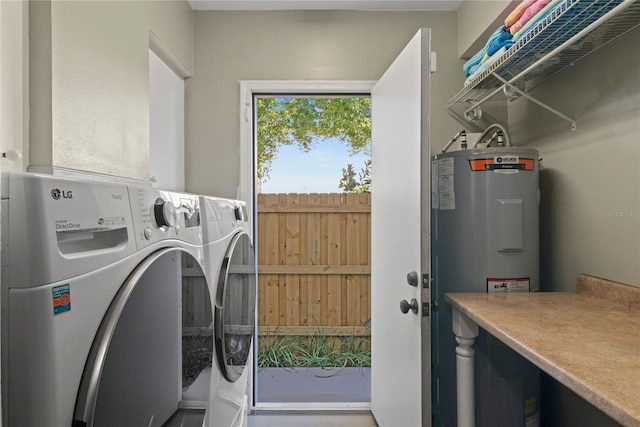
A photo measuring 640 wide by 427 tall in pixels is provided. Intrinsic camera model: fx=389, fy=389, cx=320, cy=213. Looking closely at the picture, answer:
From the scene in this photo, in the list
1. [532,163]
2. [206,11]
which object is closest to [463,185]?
[532,163]

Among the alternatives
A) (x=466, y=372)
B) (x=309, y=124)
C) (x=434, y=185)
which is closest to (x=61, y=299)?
(x=466, y=372)

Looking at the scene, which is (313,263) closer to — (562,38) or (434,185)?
(434,185)

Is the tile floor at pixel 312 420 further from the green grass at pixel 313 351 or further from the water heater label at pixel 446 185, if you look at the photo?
the water heater label at pixel 446 185

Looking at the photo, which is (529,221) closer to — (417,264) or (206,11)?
(417,264)

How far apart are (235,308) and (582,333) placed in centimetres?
104

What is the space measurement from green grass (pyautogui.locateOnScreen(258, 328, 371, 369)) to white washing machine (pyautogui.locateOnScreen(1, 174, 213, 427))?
2483 mm

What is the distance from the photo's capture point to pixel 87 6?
1193mm

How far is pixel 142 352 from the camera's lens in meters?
0.74

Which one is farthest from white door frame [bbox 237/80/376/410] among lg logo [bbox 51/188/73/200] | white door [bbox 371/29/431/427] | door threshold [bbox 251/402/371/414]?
lg logo [bbox 51/188/73/200]

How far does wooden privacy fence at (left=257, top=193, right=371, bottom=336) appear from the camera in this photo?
336 cm

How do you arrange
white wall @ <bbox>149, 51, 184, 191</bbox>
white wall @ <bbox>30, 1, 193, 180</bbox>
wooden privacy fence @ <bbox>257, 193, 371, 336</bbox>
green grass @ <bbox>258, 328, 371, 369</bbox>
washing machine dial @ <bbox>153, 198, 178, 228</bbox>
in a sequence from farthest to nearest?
wooden privacy fence @ <bbox>257, 193, 371, 336</bbox> → green grass @ <bbox>258, 328, 371, 369</bbox> → white wall @ <bbox>149, 51, 184, 191</bbox> → white wall @ <bbox>30, 1, 193, 180</bbox> → washing machine dial @ <bbox>153, 198, 178, 228</bbox>

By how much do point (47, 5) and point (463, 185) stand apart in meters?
1.55

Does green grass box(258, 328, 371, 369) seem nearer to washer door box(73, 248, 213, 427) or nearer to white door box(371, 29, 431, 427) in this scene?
white door box(371, 29, 431, 427)

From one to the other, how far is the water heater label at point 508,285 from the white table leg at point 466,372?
0.30 metres
